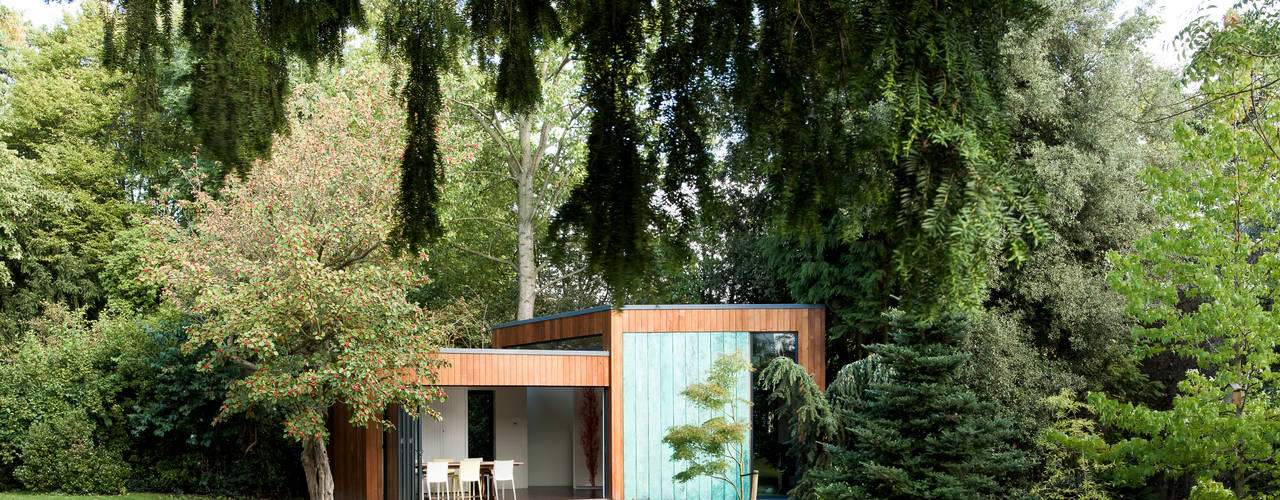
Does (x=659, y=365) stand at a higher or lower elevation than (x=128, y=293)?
lower

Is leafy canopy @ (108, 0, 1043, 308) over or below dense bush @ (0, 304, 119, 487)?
over

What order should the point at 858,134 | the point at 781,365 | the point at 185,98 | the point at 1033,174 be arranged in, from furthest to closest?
the point at 781,365
the point at 185,98
the point at 858,134
the point at 1033,174

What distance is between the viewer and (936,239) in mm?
1780

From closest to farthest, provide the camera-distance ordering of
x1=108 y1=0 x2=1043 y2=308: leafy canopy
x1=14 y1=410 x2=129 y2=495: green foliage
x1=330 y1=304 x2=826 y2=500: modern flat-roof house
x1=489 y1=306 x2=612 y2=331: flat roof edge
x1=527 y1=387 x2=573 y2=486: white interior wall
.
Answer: x1=108 y1=0 x2=1043 y2=308: leafy canopy → x1=330 y1=304 x2=826 y2=500: modern flat-roof house → x1=489 y1=306 x2=612 y2=331: flat roof edge → x1=14 y1=410 x2=129 y2=495: green foliage → x1=527 y1=387 x2=573 y2=486: white interior wall

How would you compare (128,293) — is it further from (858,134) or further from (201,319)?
(858,134)

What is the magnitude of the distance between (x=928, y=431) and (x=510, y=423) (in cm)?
774

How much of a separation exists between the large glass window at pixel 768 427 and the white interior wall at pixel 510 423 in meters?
4.45

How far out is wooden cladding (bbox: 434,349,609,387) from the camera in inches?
504

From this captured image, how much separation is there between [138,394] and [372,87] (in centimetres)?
623

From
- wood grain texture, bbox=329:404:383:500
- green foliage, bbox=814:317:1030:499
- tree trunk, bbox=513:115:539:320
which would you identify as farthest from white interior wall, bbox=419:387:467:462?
green foliage, bbox=814:317:1030:499

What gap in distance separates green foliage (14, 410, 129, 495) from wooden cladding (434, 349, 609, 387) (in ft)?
19.3

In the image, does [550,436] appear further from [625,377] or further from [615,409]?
[625,377]

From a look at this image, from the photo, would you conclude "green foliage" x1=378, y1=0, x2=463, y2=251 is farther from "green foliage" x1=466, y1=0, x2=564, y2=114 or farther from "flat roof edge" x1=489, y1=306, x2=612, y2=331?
"flat roof edge" x1=489, y1=306, x2=612, y2=331

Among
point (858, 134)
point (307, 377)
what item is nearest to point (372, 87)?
point (307, 377)
